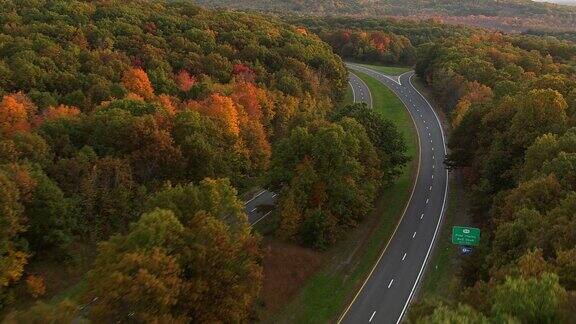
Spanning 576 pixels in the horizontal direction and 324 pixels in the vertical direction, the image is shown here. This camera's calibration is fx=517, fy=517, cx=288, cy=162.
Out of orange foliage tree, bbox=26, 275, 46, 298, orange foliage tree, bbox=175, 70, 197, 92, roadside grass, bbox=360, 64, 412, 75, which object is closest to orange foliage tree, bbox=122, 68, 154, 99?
orange foliage tree, bbox=175, 70, 197, 92

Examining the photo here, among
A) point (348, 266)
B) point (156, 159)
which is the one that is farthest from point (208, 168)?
point (348, 266)

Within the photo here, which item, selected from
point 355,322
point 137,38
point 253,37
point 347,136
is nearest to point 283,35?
point 253,37

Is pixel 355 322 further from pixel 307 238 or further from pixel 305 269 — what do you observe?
pixel 307 238

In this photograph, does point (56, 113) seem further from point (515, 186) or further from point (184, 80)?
point (515, 186)

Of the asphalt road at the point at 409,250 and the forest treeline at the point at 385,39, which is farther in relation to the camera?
the forest treeline at the point at 385,39

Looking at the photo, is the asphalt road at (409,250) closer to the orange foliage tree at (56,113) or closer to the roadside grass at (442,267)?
the roadside grass at (442,267)

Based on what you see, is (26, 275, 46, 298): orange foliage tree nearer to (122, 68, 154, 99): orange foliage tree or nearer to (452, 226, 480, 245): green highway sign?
(122, 68, 154, 99): orange foliage tree

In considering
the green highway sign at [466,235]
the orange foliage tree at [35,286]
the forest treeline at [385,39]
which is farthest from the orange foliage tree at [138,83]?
the forest treeline at [385,39]
